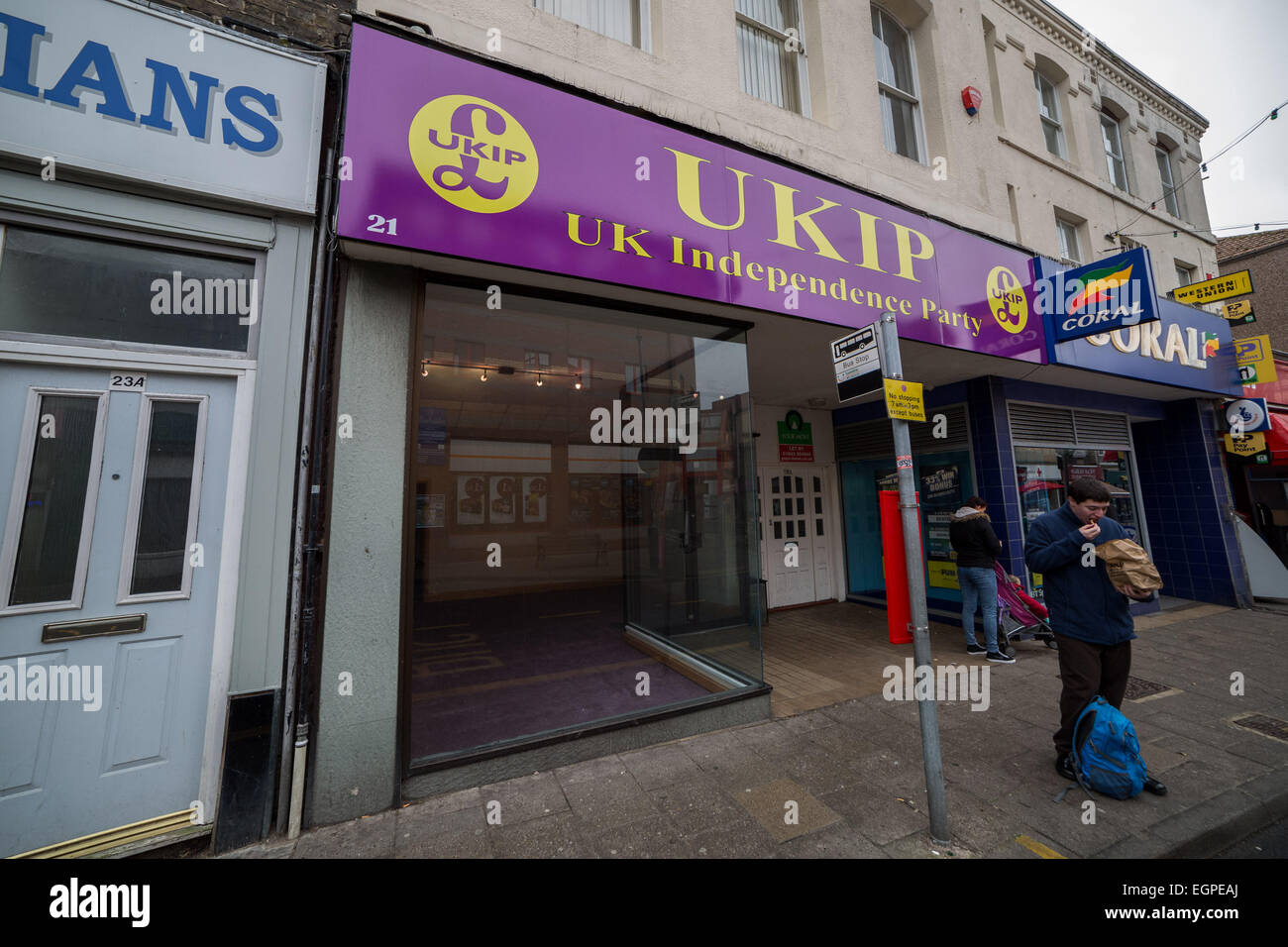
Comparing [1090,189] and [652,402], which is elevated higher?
[1090,189]

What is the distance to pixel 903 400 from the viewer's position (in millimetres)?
2771

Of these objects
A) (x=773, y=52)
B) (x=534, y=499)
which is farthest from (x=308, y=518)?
(x=534, y=499)

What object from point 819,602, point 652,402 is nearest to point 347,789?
point 652,402

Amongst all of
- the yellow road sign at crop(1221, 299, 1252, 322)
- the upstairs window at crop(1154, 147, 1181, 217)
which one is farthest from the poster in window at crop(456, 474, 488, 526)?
the upstairs window at crop(1154, 147, 1181, 217)

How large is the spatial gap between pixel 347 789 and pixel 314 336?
2.87 metres

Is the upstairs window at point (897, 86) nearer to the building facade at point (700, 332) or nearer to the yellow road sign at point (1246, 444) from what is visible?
the building facade at point (700, 332)

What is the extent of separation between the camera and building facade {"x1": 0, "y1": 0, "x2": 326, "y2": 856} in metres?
2.52

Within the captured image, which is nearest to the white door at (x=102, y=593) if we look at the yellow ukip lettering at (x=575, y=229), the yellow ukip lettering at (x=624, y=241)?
the yellow ukip lettering at (x=575, y=229)

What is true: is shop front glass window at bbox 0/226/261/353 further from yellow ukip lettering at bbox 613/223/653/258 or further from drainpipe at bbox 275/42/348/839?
yellow ukip lettering at bbox 613/223/653/258

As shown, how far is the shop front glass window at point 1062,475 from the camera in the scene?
732 centimetres

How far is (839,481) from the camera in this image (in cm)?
909

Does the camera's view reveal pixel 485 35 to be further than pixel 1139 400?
No

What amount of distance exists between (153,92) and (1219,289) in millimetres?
14195
